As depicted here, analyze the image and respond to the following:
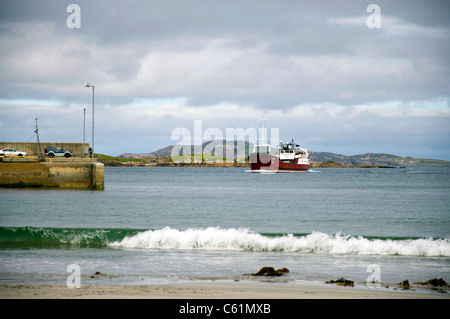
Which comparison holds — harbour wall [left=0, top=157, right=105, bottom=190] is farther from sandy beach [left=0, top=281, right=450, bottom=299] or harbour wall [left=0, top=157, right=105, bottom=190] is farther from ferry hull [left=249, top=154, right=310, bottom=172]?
ferry hull [left=249, top=154, right=310, bottom=172]

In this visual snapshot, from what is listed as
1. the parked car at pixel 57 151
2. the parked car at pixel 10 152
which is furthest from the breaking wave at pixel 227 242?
the parked car at pixel 10 152

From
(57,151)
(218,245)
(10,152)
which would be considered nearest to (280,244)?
(218,245)

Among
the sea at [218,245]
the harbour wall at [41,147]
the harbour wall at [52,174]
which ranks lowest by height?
the sea at [218,245]

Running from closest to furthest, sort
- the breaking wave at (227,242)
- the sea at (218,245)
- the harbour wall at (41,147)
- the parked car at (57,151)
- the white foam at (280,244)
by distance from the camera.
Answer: the sea at (218,245)
the white foam at (280,244)
the breaking wave at (227,242)
the parked car at (57,151)
the harbour wall at (41,147)

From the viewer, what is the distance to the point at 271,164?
11062 cm

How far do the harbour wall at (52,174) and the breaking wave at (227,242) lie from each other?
21.6 meters

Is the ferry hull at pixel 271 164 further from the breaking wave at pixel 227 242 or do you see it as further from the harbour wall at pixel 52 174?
the breaking wave at pixel 227 242

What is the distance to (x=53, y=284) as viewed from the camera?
11.5 m

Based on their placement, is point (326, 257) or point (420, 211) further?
point (420, 211)

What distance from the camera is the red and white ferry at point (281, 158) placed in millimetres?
110562
